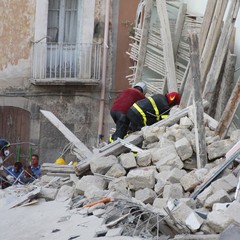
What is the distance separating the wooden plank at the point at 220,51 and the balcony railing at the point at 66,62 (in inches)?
248

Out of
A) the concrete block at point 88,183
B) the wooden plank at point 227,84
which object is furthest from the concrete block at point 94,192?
the wooden plank at point 227,84

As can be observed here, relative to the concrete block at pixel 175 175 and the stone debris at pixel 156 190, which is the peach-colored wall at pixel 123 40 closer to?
the stone debris at pixel 156 190

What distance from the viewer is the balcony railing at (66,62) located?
2281cm

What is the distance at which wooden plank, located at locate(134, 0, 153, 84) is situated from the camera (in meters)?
21.2

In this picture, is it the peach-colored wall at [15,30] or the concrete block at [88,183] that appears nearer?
the concrete block at [88,183]

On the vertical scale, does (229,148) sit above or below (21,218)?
above

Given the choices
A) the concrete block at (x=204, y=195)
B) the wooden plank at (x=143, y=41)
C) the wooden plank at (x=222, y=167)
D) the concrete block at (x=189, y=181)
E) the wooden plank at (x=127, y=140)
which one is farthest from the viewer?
the wooden plank at (x=143, y=41)

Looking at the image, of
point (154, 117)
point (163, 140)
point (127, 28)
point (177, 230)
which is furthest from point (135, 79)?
point (177, 230)

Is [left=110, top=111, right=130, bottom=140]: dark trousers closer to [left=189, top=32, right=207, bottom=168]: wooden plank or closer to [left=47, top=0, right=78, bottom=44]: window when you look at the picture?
[left=189, top=32, right=207, bottom=168]: wooden plank

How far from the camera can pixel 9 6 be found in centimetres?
2252

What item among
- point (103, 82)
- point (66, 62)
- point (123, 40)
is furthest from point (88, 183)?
point (123, 40)

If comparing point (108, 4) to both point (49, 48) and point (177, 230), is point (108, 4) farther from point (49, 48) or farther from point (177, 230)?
point (177, 230)

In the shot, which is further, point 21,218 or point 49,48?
point 49,48

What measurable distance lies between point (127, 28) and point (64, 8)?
1508 millimetres
